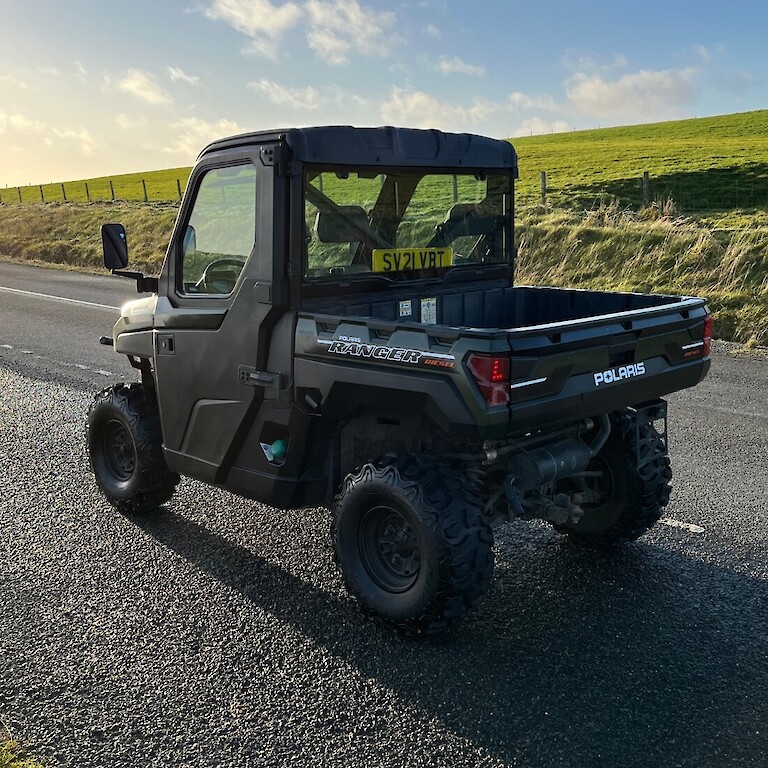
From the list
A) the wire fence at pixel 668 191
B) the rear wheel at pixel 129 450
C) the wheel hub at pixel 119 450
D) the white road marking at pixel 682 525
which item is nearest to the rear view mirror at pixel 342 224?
the rear wheel at pixel 129 450

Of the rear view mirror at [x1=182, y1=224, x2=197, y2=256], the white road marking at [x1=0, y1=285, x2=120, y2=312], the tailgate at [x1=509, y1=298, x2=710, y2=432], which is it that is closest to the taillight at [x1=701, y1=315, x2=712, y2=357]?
the tailgate at [x1=509, y1=298, x2=710, y2=432]

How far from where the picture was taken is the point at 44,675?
3.79 m

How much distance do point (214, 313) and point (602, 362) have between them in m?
2.08

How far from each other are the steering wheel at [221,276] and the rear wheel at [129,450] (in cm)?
103

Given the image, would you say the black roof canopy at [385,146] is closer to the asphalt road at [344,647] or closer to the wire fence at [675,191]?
the asphalt road at [344,647]

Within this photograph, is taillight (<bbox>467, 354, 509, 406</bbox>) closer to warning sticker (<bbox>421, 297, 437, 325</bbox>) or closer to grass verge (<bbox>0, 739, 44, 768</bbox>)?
warning sticker (<bbox>421, 297, 437, 325</bbox>)

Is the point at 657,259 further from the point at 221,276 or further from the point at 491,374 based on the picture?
the point at 491,374

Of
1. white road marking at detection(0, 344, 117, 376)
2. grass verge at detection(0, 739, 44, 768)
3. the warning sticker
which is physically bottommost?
grass verge at detection(0, 739, 44, 768)

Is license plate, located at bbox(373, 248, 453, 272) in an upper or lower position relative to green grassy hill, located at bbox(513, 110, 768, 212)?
lower

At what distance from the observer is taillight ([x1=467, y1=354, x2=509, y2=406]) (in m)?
3.58

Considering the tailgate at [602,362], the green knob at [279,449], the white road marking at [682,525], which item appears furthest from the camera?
the white road marking at [682,525]

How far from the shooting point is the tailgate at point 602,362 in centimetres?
369

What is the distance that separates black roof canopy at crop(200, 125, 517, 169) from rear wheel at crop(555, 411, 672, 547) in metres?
1.74

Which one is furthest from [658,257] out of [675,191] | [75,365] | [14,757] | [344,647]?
[675,191]
